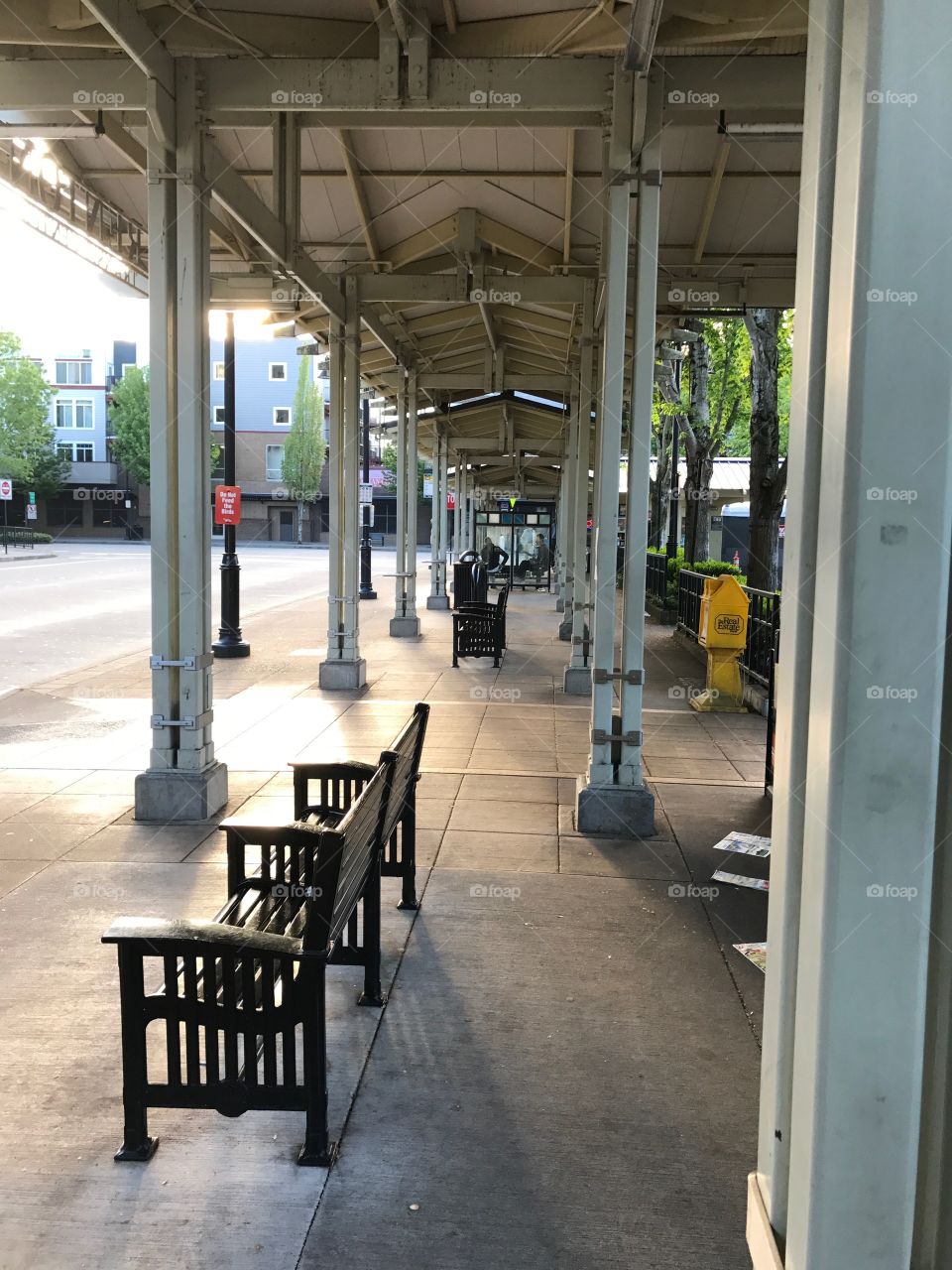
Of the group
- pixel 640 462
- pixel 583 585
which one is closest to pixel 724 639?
pixel 583 585

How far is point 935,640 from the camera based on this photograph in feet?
5.92

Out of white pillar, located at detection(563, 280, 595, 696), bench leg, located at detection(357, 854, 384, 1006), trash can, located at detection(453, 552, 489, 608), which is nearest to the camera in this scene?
bench leg, located at detection(357, 854, 384, 1006)

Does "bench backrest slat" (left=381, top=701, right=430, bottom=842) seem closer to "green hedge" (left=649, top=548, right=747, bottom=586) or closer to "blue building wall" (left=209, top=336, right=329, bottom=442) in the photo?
"green hedge" (left=649, top=548, right=747, bottom=586)

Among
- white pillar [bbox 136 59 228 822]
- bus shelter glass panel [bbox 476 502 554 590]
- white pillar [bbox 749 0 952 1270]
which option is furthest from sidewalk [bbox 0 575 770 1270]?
bus shelter glass panel [bbox 476 502 554 590]

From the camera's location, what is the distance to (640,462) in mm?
7145

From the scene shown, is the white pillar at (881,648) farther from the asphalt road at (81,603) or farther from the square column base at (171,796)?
the asphalt road at (81,603)

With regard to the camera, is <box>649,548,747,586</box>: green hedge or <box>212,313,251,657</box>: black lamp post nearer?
<box>212,313,251,657</box>: black lamp post

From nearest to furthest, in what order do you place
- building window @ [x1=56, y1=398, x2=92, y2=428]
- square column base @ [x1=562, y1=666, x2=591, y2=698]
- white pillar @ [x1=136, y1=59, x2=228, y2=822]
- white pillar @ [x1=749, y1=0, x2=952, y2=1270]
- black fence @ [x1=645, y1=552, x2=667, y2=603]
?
white pillar @ [x1=749, y1=0, x2=952, y2=1270]
white pillar @ [x1=136, y1=59, x2=228, y2=822]
square column base @ [x1=562, y1=666, x2=591, y2=698]
black fence @ [x1=645, y1=552, x2=667, y2=603]
building window @ [x1=56, y1=398, x2=92, y2=428]

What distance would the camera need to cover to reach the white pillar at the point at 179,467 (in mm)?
6891

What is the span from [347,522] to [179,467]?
589 cm

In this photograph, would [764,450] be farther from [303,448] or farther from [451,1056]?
[303,448]

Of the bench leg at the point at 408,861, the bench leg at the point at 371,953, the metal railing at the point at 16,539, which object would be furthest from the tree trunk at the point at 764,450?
the metal railing at the point at 16,539

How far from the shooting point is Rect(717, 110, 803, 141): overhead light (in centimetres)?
707

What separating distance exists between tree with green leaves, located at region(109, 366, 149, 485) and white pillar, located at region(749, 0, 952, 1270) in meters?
70.3
